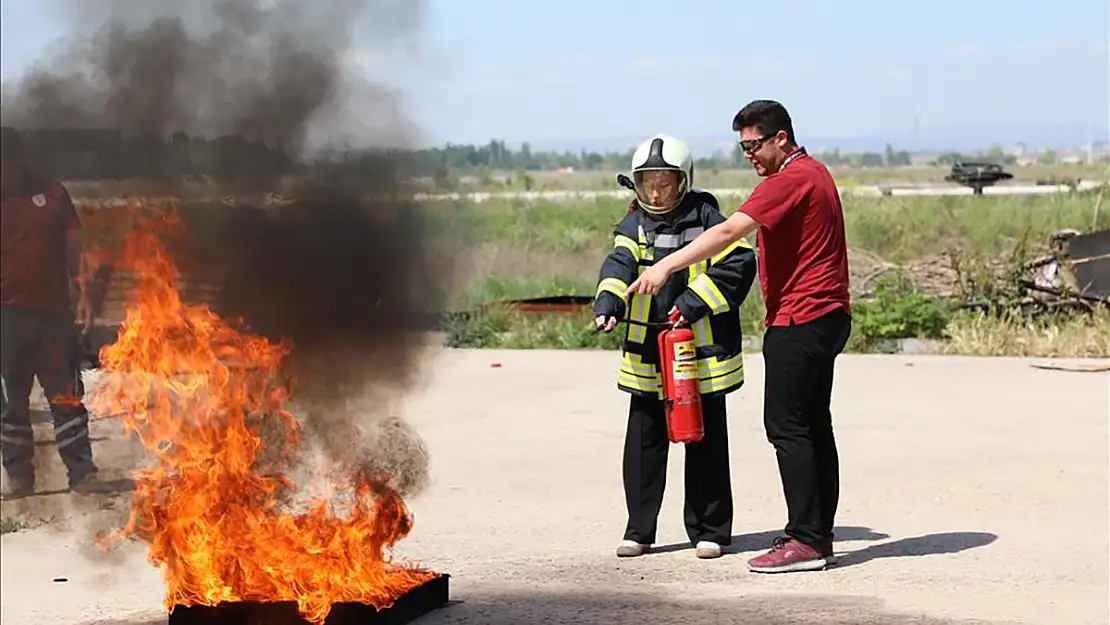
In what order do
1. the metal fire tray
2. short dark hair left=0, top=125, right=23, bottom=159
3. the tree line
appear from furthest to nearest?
short dark hair left=0, top=125, right=23, bottom=159, the tree line, the metal fire tray

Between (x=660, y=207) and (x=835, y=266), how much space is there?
2.63 feet

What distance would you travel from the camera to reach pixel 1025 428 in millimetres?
10172

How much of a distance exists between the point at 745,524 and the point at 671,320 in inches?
53.6

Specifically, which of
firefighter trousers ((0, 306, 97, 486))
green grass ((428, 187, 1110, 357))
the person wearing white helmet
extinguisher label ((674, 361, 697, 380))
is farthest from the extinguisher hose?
firefighter trousers ((0, 306, 97, 486))

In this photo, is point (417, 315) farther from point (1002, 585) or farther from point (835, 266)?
point (1002, 585)

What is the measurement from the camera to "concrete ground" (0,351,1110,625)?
6027 millimetres

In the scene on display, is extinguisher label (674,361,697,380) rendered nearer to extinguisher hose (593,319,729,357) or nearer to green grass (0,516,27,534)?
extinguisher hose (593,319,729,357)

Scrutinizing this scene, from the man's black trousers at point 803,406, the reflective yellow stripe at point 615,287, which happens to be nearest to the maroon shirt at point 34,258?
the reflective yellow stripe at point 615,287

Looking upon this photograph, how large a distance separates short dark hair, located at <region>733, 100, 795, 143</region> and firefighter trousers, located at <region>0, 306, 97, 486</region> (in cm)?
331

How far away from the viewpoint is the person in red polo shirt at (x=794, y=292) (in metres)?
6.39

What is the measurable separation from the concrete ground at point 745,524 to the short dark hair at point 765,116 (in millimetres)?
1828

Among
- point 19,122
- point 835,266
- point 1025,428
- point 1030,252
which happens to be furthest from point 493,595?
point 1030,252

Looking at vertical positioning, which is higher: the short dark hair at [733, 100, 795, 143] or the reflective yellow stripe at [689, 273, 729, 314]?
the short dark hair at [733, 100, 795, 143]

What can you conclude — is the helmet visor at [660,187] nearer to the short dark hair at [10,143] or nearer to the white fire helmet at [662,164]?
the white fire helmet at [662,164]
